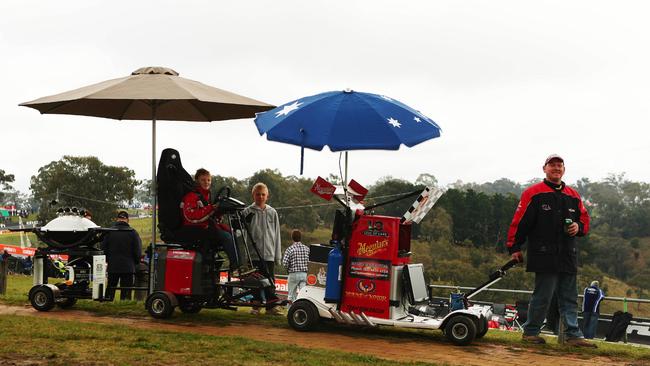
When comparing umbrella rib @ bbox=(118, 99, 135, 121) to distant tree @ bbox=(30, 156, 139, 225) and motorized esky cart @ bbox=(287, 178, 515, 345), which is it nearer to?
motorized esky cart @ bbox=(287, 178, 515, 345)

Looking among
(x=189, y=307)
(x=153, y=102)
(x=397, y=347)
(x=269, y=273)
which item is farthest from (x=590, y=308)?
(x=153, y=102)

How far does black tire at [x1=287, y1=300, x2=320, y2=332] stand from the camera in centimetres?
930

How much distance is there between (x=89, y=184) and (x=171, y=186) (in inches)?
2181

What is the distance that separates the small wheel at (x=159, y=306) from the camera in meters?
9.94

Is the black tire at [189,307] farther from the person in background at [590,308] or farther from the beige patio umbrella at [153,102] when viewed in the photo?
the person in background at [590,308]

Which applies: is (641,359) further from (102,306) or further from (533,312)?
(102,306)

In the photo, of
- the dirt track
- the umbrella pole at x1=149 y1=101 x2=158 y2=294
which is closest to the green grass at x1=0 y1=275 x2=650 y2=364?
the dirt track

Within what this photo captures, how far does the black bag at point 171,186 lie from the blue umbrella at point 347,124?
49.1 inches

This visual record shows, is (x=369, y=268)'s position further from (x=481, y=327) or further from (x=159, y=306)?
(x=159, y=306)

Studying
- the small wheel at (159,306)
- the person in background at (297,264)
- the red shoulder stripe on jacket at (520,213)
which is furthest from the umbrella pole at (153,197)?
the red shoulder stripe on jacket at (520,213)

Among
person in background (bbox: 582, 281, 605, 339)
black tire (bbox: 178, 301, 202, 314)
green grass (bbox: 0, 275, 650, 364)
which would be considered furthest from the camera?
person in background (bbox: 582, 281, 605, 339)

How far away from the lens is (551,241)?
28.3 ft

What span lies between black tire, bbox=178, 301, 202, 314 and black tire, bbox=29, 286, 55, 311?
1725 mm

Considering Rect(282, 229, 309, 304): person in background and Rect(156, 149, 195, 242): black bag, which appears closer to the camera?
Rect(156, 149, 195, 242): black bag
